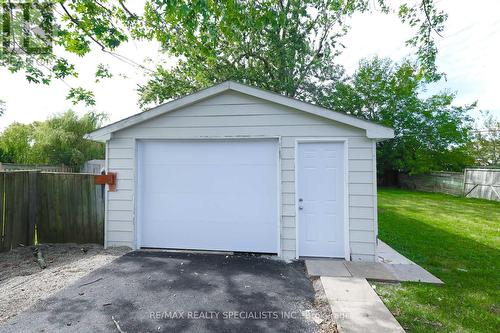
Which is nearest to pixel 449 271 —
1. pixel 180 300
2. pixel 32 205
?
pixel 180 300

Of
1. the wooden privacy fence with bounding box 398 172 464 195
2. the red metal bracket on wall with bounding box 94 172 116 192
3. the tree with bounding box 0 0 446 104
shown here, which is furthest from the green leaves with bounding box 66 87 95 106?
the wooden privacy fence with bounding box 398 172 464 195

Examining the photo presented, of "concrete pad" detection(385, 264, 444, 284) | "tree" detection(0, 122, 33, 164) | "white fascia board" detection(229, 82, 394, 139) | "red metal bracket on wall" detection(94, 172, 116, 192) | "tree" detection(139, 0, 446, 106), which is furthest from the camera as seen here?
"tree" detection(0, 122, 33, 164)

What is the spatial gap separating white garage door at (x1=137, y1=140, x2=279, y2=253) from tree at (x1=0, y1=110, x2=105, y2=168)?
14.9 meters

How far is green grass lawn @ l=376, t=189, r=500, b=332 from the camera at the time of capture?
9.03ft

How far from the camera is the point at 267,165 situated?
486 centimetres

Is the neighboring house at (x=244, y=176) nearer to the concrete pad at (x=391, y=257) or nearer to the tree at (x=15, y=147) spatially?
the concrete pad at (x=391, y=257)

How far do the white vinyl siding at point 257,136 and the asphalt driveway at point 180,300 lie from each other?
38.4 inches

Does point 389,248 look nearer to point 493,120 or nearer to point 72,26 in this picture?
point 72,26

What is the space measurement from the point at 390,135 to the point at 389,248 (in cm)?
241

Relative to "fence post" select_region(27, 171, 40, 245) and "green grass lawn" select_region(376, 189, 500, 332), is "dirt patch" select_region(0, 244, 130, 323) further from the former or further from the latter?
"green grass lawn" select_region(376, 189, 500, 332)

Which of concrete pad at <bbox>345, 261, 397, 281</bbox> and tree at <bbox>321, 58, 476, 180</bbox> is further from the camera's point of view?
tree at <bbox>321, 58, 476, 180</bbox>

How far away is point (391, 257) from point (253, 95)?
3.78m

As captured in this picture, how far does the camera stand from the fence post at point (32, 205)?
5.24 m

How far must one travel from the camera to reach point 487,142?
20156 mm
